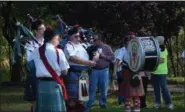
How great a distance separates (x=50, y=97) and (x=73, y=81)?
962 millimetres

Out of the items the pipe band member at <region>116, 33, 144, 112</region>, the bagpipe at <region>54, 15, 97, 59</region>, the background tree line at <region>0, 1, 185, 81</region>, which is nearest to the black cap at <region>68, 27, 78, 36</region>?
the bagpipe at <region>54, 15, 97, 59</region>

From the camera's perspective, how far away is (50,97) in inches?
301

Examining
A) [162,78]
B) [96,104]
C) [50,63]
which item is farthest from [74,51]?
[96,104]

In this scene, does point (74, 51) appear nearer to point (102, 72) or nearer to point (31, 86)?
point (31, 86)

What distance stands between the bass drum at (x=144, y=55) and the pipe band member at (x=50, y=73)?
90.7 inches

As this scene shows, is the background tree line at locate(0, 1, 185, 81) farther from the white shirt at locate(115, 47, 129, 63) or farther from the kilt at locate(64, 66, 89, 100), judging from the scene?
the kilt at locate(64, 66, 89, 100)

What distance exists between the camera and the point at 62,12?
64.2 feet

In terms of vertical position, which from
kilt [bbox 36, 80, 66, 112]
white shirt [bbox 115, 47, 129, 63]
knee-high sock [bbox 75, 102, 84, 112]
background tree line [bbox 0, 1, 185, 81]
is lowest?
knee-high sock [bbox 75, 102, 84, 112]

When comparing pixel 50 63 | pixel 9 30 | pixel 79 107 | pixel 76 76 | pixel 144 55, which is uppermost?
pixel 9 30

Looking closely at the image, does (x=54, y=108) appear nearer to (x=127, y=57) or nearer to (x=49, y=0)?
(x=127, y=57)

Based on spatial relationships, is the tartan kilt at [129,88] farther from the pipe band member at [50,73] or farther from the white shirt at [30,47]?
the pipe band member at [50,73]

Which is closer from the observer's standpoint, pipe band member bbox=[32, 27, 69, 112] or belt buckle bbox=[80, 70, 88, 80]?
pipe band member bbox=[32, 27, 69, 112]

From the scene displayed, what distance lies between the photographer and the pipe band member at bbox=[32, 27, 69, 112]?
751 cm

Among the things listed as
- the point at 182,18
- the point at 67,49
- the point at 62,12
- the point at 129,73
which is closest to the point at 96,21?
the point at 62,12
